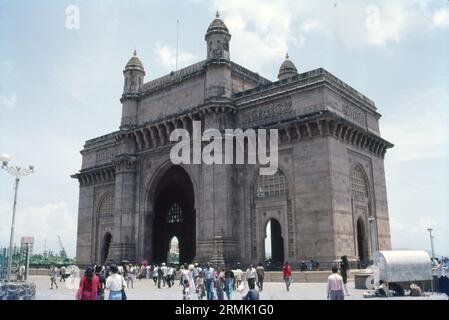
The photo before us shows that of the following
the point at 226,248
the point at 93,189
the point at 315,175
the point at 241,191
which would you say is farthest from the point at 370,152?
the point at 93,189

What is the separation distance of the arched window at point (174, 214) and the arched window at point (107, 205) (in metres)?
5.85

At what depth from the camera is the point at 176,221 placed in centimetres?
4491

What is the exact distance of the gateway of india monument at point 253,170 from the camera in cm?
2895

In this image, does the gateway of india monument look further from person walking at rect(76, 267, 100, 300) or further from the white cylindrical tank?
person walking at rect(76, 267, 100, 300)

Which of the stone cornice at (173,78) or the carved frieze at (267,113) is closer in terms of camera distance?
the carved frieze at (267,113)

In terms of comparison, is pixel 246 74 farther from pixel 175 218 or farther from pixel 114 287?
pixel 114 287

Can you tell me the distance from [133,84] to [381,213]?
79.2 feet

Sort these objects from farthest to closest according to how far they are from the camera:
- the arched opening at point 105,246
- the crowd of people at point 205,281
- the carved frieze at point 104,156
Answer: the carved frieze at point 104,156, the arched opening at point 105,246, the crowd of people at point 205,281

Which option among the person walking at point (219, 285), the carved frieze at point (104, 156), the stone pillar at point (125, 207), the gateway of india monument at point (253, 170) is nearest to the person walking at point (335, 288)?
the person walking at point (219, 285)

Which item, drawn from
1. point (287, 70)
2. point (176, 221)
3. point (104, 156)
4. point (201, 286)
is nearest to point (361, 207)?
point (201, 286)

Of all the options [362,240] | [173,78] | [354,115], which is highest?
[173,78]

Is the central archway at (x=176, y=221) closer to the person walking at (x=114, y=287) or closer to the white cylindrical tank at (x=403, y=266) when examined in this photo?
the white cylindrical tank at (x=403, y=266)

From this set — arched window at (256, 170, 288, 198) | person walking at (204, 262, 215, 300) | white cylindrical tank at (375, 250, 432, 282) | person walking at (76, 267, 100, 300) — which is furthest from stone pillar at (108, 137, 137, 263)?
person walking at (76, 267, 100, 300)

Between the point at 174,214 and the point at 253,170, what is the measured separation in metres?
15.8
